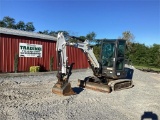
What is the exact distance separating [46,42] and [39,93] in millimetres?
9176

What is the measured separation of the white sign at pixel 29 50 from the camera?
15.6 meters

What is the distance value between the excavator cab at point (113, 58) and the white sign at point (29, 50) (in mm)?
6972

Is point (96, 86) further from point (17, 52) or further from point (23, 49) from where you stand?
point (23, 49)

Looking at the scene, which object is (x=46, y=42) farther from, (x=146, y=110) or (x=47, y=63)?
(x=146, y=110)

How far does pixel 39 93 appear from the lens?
8.83 metres

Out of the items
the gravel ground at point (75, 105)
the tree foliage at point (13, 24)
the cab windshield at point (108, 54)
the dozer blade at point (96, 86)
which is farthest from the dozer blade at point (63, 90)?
the tree foliage at point (13, 24)

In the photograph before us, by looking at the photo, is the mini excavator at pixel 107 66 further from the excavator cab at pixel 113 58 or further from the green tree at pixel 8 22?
the green tree at pixel 8 22

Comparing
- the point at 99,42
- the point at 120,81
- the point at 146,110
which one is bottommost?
the point at 146,110

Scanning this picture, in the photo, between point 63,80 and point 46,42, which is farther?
point 46,42

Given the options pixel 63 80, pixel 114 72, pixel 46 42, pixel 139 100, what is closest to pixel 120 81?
pixel 114 72

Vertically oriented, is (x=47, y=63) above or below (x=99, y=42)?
below

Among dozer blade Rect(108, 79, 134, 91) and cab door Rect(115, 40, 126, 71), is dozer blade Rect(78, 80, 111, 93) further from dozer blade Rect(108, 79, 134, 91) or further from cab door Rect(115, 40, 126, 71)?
cab door Rect(115, 40, 126, 71)

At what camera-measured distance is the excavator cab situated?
1050cm

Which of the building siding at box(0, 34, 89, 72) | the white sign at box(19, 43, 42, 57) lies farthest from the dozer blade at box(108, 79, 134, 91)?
the white sign at box(19, 43, 42, 57)
